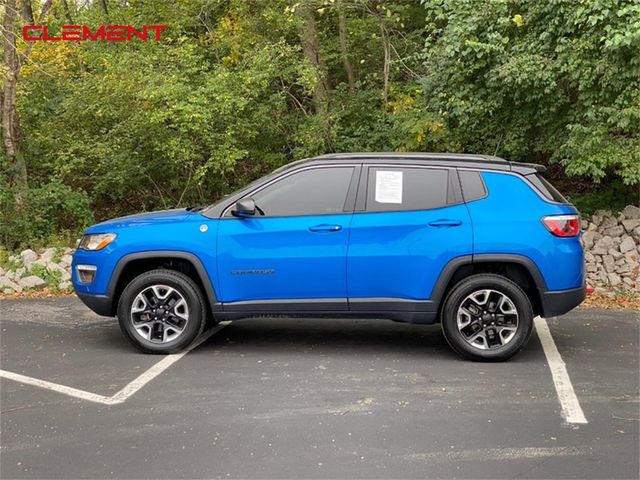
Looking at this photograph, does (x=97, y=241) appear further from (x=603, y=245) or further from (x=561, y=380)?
(x=603, y=245)

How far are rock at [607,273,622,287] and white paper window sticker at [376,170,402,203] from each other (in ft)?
17.0

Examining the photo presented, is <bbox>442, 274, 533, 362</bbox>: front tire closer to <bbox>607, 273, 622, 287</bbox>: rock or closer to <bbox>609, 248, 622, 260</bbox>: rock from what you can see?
<bbox>607, 273, 622, 287</bbox>: rock

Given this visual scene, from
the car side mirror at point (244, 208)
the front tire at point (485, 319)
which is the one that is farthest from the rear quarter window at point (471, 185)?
the car side mirror at point (244, 208)

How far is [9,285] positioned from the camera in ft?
31.9

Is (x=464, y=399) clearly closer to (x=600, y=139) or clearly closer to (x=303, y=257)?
(x=303, y=257)

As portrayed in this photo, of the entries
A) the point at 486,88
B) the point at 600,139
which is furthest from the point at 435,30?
the point at 600,139

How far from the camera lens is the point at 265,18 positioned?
13336 millimetres

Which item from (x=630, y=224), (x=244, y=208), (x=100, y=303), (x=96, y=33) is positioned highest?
(x=96, y=33)

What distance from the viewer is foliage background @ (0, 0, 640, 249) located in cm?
951

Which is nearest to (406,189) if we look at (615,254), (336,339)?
(336,339)

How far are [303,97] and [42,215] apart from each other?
520 cm

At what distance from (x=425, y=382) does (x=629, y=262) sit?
5.87 meters

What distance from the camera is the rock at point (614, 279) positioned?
990 centimetres

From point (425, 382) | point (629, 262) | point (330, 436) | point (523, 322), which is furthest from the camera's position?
point (629, 262)
